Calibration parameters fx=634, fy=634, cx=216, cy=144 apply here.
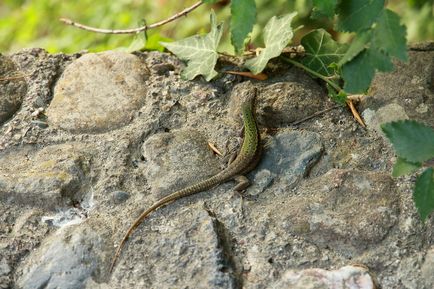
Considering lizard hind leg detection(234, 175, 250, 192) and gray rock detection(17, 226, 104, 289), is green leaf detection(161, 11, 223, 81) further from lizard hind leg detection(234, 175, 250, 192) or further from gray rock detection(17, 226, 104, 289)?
gray rock detection(17, 226, 104, 289)

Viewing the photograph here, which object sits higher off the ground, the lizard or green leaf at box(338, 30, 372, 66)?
green leaf at box(338, 30, 372, 66)

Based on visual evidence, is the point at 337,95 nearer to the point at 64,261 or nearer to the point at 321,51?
the point at 321,51

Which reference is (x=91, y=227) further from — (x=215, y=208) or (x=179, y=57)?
(x=179, y=57)

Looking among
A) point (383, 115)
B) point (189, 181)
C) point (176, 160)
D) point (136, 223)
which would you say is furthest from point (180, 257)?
point (383, 115)

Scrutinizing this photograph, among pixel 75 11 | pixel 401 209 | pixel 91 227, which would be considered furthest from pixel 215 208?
pixel 75 11

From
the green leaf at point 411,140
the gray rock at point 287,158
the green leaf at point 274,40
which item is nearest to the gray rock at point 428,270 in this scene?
the green leaf at point 411,140

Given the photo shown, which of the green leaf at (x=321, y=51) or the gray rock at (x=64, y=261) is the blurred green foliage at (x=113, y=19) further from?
the gray rock at (x=64, y=261)

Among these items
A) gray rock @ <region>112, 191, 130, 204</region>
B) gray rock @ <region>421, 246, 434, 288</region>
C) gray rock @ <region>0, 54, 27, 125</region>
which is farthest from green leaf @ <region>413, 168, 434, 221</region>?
gray rock @ <region>0, 54, 27, 125</region>
